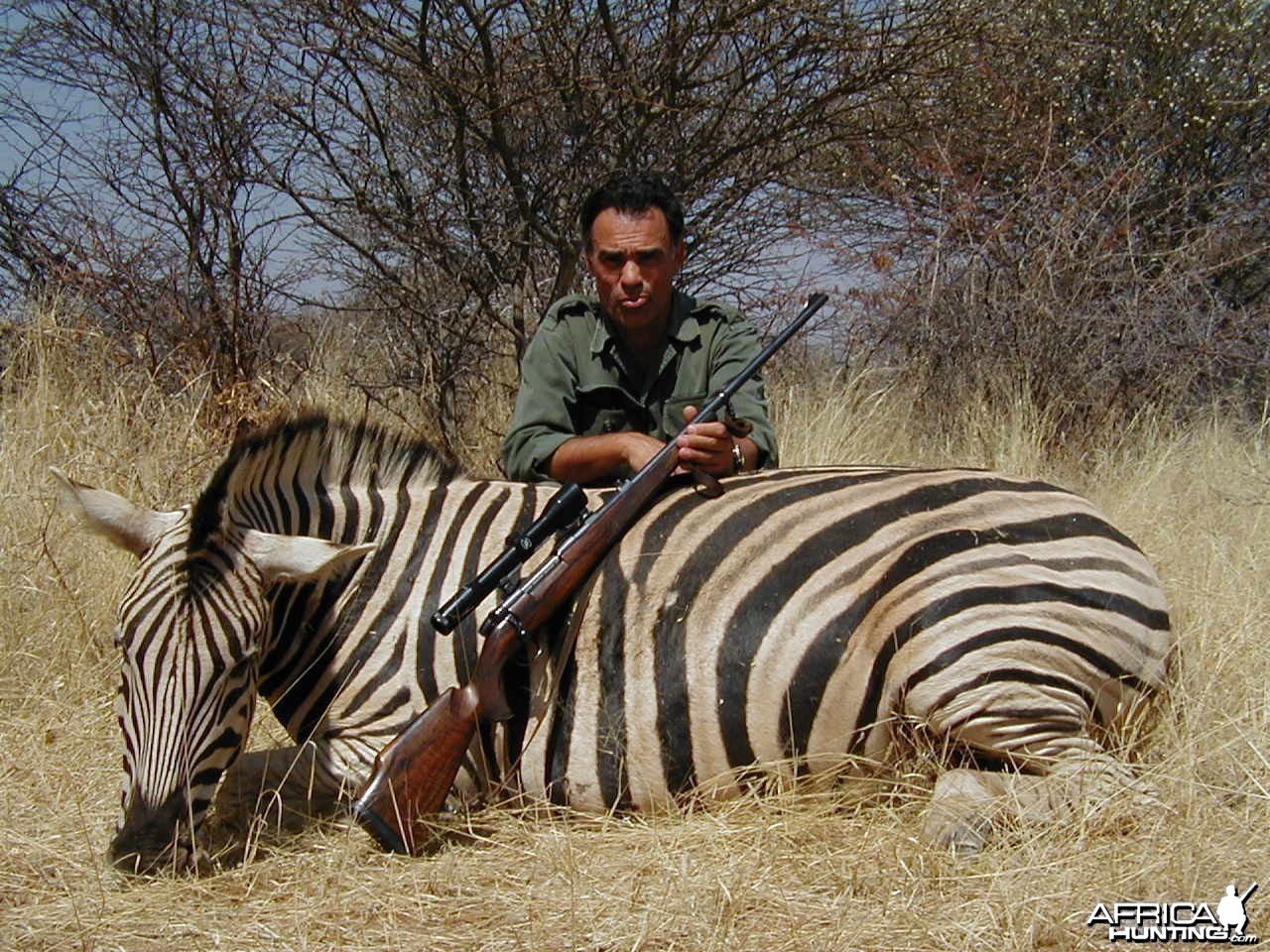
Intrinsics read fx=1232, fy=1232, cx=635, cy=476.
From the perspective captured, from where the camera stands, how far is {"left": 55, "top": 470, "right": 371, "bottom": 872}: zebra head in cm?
267

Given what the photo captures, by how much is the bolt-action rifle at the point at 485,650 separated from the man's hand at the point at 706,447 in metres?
0.12

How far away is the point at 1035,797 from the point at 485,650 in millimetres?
1296

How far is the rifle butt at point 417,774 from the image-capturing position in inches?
111

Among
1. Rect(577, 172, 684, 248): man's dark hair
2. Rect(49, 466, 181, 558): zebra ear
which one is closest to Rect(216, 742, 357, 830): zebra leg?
Rect(49, 466, 181, 558): zebra ear

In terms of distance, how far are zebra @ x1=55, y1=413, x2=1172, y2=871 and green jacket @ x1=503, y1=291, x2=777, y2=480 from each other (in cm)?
80

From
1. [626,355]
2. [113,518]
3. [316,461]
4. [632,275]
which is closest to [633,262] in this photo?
[632,275]

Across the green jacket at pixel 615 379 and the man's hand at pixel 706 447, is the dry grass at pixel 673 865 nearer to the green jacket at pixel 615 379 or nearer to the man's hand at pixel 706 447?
the man's hand at pixel 706 447

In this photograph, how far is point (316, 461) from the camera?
130 inches

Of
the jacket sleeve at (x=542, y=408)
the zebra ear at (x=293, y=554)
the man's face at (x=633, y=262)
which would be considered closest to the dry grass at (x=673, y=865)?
the zebra ear at (x=293, y=554)

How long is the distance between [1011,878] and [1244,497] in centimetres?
355

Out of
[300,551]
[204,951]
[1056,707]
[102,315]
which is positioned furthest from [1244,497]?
[102,315]

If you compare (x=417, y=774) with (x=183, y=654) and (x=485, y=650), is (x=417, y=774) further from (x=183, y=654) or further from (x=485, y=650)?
(x=183, y=654)

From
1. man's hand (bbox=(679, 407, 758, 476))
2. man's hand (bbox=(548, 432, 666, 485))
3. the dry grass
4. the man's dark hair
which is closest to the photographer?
the dry grass

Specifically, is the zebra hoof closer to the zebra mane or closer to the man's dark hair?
the zebra mane
